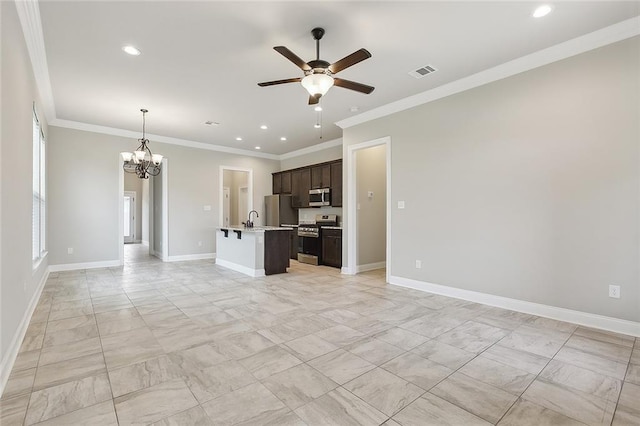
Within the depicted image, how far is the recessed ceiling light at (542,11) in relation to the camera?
102 inches

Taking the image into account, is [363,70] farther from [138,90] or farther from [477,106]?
[138,90]

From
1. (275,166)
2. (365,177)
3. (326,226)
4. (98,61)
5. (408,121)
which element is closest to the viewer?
(98,61)

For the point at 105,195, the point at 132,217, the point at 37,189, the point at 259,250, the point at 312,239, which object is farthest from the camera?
the point at 132,217

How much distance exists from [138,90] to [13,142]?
2.26 metres

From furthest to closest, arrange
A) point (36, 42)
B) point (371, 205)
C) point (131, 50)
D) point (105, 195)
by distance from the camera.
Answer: point (105, 195), point (371, 205), point (131, 50), point (36, 42)

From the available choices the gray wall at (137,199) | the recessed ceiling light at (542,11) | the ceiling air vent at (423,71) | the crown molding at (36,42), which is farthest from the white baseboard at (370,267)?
the gray wall at (137,199)

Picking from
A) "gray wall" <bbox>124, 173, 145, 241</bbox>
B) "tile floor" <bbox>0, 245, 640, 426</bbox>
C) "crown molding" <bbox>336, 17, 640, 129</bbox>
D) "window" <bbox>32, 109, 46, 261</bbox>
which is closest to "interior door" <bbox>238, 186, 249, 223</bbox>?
"gray wall" <bbox>124, 173, 145, 241</bbox>

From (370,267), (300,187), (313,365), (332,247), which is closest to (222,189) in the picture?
(300,187)

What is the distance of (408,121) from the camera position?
187 inches

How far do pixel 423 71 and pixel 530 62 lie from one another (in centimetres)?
117

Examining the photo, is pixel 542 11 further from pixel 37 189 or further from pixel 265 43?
pixel 37 189

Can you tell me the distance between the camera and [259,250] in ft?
18.3

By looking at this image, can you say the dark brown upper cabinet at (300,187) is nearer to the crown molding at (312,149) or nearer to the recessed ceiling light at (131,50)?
the crown molding at (312,149)

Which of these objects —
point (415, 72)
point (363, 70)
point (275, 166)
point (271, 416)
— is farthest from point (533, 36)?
point (275, 166)
